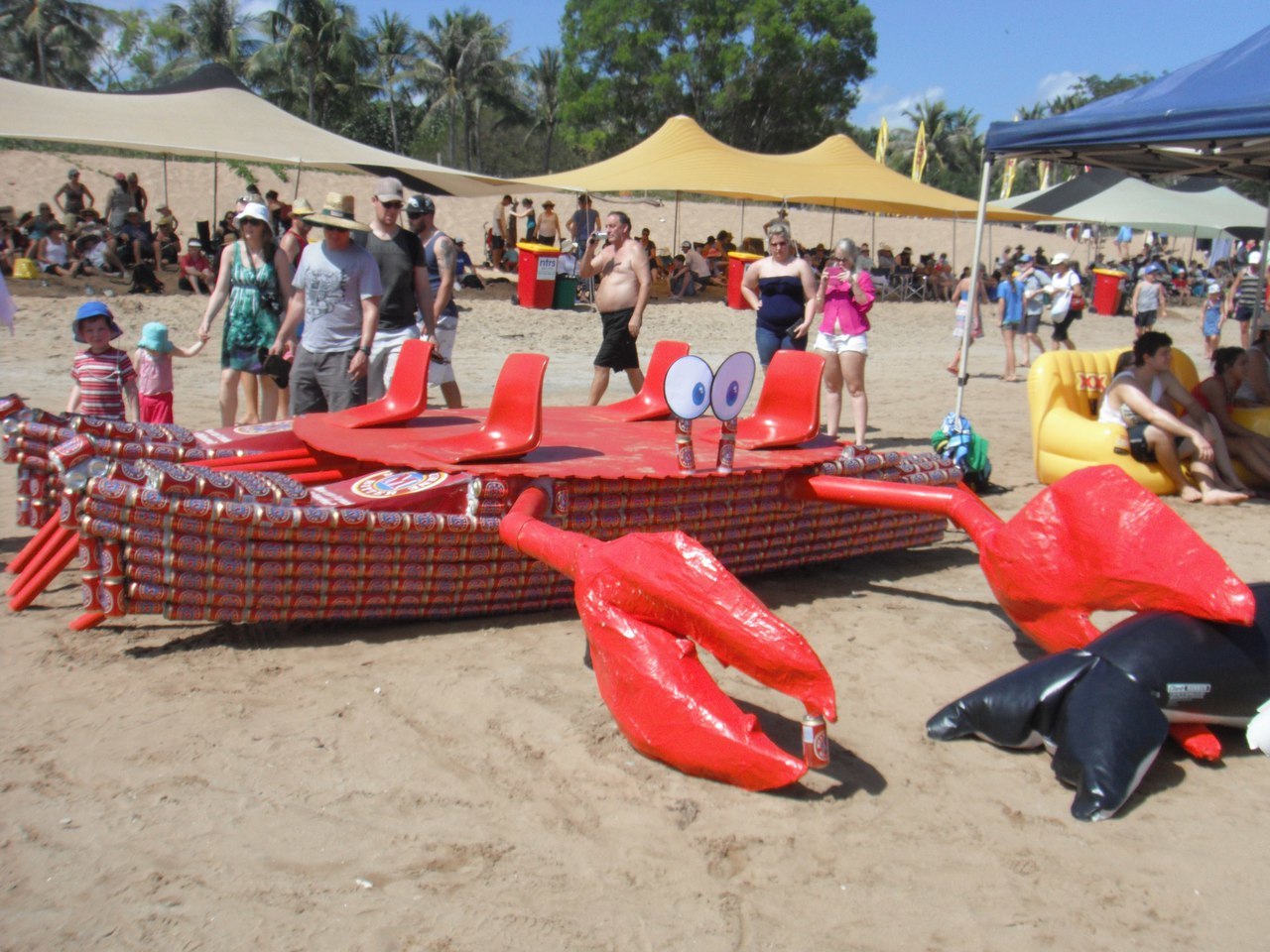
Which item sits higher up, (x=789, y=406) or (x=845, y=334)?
(x=845, y=334)

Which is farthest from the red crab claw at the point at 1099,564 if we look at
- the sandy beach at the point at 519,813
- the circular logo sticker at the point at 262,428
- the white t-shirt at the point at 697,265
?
the white t-shirt at the point at 697,265

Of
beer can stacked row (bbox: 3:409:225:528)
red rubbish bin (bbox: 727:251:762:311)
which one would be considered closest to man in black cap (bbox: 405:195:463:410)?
beer can stacked row (bbox: 3:409:225:528)

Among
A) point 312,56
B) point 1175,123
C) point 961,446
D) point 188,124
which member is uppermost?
point 312,56

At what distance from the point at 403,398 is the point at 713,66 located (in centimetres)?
4169

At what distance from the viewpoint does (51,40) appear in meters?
44.8

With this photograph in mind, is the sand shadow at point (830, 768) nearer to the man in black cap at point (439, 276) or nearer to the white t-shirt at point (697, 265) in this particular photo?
the man in black cap at point (439, 276)

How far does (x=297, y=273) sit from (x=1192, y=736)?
16.0 feet

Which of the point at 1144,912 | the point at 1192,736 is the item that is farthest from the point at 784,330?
the point at 1144,912

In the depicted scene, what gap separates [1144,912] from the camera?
2.84 meters

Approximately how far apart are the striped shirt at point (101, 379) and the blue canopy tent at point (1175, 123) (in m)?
6.01

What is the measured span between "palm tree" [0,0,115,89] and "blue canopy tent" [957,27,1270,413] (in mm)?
45568

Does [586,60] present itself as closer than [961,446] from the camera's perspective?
No

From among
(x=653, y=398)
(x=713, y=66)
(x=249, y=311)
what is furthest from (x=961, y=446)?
(x=713, y=66)

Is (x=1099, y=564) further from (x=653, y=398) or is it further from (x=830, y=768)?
(x=653, y=398)
